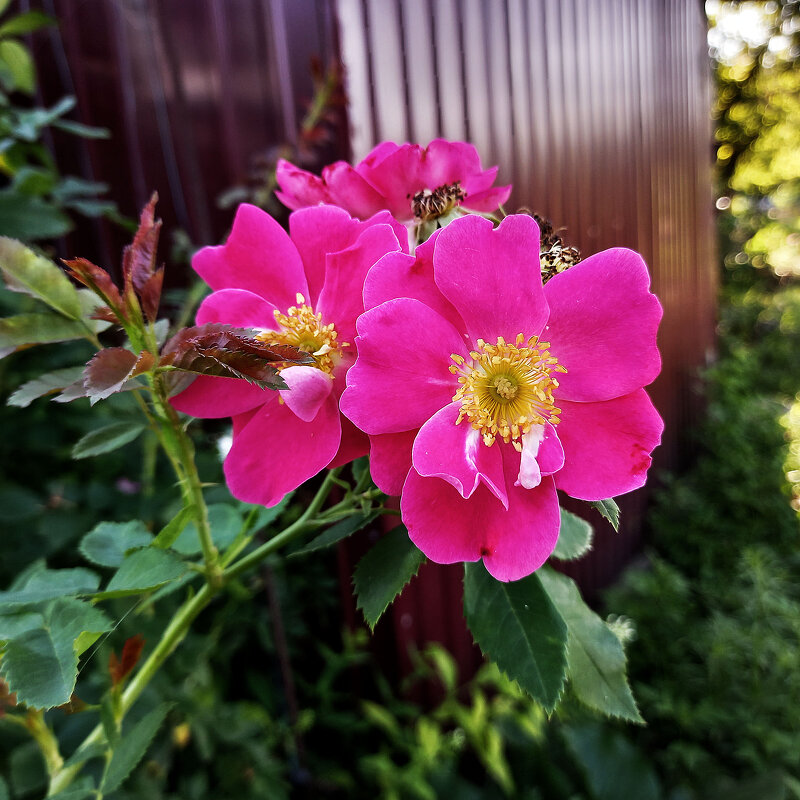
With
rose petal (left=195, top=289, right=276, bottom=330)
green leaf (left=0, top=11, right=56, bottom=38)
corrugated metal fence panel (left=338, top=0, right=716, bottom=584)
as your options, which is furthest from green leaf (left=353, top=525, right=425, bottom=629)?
green leaf (left=0, top=11, right=56, bottom=38)

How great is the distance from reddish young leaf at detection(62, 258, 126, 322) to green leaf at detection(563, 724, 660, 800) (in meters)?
1.93

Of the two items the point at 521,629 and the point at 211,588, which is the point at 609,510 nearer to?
the point at 521,629

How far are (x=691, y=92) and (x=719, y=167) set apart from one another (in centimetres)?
732

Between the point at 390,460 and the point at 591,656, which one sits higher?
the point at 390,460

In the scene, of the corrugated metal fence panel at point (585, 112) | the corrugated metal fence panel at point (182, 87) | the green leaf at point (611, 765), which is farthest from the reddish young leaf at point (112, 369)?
the green leaf at point (611, 765)

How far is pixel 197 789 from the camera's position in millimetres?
1325

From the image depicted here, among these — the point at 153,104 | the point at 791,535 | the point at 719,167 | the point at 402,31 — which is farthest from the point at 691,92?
the point at 719,167

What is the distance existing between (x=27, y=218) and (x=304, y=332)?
889 mm

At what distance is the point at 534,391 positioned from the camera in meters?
0.52

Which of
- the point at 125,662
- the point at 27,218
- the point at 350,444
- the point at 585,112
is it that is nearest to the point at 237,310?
the point at 350,444

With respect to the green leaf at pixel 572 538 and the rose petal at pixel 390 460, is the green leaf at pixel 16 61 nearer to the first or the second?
the rose petal at pixel 390 460

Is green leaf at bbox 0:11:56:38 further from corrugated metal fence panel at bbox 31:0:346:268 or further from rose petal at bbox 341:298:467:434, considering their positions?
rose petal at bbox 341:298:467:434

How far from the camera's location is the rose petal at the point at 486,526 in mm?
466

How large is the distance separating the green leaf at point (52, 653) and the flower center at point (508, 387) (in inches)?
14.8
